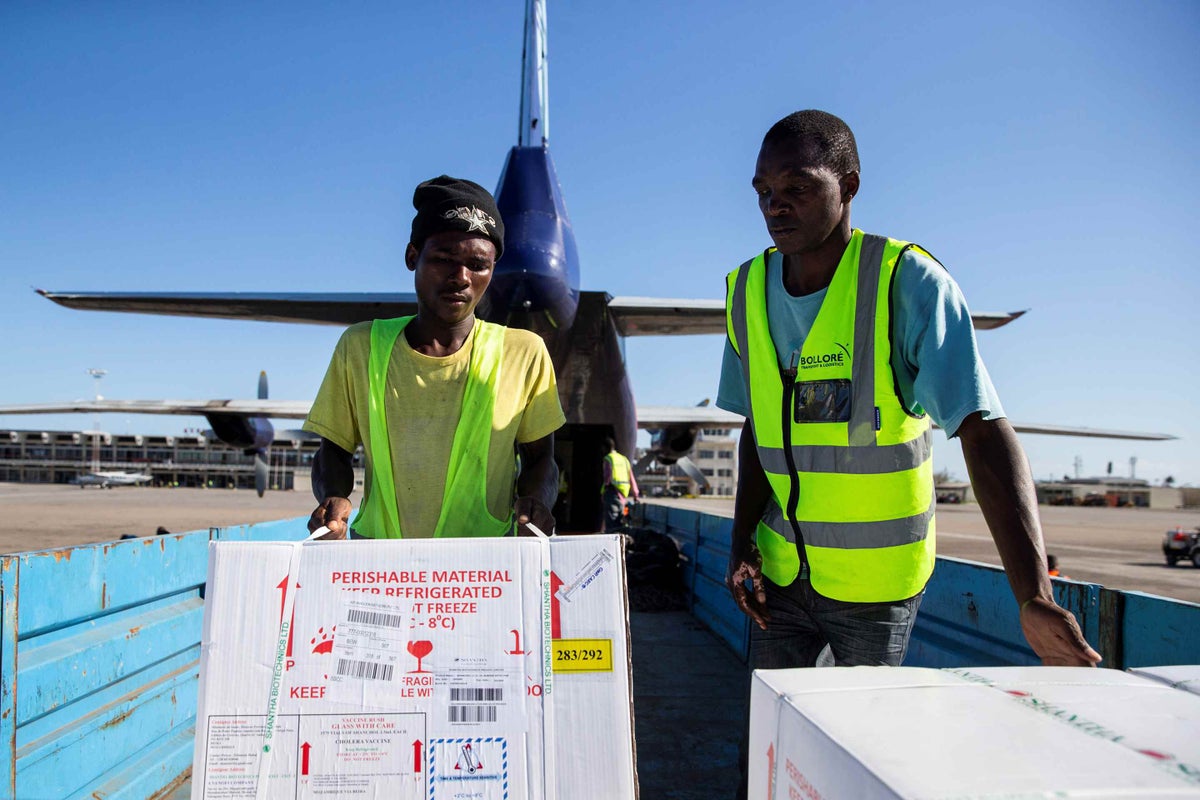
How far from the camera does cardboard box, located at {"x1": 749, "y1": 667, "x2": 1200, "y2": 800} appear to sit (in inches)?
30.0

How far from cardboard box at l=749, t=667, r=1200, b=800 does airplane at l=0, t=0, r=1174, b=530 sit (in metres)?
4.12

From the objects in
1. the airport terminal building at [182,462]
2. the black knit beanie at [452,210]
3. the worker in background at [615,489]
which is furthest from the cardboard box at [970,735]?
the airport terminal building at [182,462]

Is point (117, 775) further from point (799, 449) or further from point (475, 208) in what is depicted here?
point (799, 449)

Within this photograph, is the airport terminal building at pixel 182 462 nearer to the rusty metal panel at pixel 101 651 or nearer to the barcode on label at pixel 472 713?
the rusty metal panel at pixel 101 651

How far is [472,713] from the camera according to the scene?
1288 mm

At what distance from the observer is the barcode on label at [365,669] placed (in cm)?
130

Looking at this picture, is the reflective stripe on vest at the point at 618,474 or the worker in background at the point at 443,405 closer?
the worker in background at the point at 443,405

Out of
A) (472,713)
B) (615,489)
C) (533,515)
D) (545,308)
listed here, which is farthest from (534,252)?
(472,713)

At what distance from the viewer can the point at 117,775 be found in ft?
8.25

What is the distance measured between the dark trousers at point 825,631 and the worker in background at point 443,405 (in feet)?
2.26

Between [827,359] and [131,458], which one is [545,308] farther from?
[131,458]

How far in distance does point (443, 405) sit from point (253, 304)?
9.16 meters

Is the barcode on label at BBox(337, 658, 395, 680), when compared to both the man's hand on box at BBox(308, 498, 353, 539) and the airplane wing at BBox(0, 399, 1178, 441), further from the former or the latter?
the airplane wing at BBox(0, 399, 1178, 441)

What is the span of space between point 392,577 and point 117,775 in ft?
6.40
